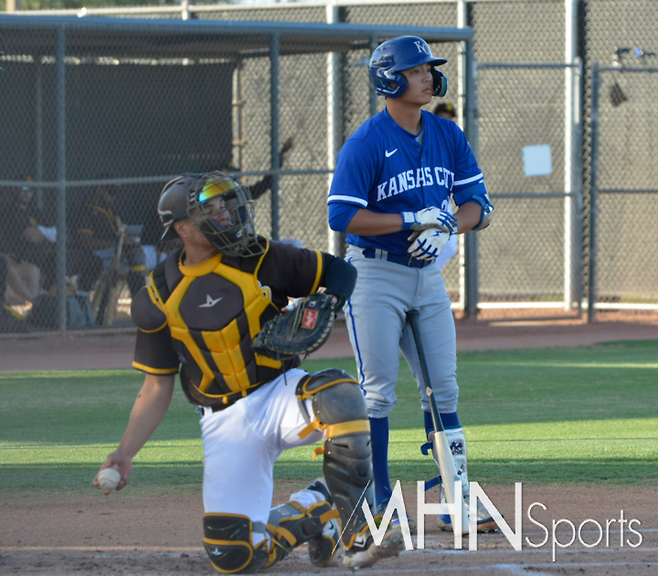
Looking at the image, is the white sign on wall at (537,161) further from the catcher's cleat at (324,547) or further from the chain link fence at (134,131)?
the catcher's cleat at (324,547)

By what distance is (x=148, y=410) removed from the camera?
3545 mm

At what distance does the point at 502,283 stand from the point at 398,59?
10.6m

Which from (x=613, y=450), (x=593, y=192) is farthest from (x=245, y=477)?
(x=593, y=192)

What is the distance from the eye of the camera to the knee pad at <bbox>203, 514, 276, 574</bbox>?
3.38 meters

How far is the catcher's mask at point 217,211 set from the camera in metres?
3.35

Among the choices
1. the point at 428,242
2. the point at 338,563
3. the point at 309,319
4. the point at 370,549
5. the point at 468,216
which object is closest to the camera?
the point at 370,549

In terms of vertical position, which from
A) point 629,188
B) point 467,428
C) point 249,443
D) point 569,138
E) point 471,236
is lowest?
point 467,428

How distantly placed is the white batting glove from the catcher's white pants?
82 centimetres

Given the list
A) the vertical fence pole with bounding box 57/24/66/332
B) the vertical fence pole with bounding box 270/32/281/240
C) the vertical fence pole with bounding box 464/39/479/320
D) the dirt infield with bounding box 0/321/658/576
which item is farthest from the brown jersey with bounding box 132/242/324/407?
the vertical fence pole with bounding box 464/39/479/320

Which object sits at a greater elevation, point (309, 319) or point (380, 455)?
point (309, 319)

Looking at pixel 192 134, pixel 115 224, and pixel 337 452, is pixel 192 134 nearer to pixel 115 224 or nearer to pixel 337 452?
pixel 115 224

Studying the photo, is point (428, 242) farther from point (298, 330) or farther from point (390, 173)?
point (298, 330)

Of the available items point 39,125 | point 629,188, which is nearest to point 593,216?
point 629,188

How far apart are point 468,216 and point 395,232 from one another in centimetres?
42
